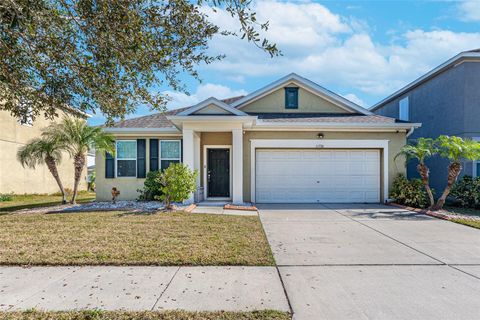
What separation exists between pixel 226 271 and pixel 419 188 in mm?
10650

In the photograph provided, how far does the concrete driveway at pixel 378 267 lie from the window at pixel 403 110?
10817 mm

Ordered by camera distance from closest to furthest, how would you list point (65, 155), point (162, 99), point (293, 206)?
1. point (162, 99)
2. point (293, 206)
3. point (65, 155)

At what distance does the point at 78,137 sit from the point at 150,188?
3464mm

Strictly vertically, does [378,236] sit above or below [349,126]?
below

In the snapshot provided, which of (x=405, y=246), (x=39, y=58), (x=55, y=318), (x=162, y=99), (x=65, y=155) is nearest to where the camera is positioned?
(x=55, y=318)

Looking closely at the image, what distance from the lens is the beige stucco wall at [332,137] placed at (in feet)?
44.5

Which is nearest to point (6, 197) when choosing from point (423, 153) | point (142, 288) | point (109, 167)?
point (109, 167)

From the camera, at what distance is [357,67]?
14094 mm

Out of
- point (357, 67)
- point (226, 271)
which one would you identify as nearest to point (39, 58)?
point (226, 271)

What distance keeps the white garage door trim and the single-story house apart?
42mm

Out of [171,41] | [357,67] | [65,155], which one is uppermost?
[357,67]

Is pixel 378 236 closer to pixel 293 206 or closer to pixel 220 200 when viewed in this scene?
pixel 293 206

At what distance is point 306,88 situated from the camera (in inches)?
601

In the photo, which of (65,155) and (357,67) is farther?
(65,155)
